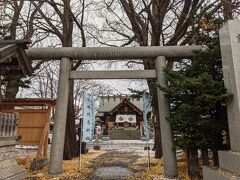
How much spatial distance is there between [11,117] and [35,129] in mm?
4075

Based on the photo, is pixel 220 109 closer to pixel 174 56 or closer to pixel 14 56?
pixel 174 56

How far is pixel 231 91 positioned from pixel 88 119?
5.75 meters

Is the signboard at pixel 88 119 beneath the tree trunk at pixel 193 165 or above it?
above

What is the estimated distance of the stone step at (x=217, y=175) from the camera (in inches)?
211

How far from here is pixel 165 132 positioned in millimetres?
8508

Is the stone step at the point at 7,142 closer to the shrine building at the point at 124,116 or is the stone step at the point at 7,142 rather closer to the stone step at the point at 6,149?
the stone step at the point at 6,149

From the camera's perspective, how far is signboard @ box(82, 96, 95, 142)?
9.94 meters

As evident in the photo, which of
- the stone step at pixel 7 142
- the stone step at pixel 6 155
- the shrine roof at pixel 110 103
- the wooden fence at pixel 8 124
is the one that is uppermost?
the shrine roof at pixel 110 103

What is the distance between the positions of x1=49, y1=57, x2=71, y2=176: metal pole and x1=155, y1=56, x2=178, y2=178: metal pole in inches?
129

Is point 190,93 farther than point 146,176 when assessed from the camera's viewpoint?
No

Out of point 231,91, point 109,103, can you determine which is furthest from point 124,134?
point 231,91

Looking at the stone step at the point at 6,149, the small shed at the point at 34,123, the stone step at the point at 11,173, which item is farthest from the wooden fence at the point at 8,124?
the small shed at the point at 34,123

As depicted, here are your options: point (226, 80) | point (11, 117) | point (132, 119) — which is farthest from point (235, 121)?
point (132, 119)

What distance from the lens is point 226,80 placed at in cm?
659
